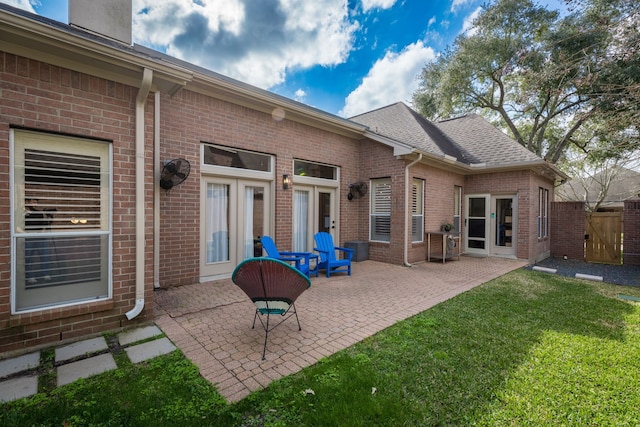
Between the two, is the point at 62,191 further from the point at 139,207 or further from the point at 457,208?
the point at 457,208

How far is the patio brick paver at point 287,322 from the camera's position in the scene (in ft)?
8.68

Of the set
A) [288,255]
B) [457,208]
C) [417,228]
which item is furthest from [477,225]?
[288,255]

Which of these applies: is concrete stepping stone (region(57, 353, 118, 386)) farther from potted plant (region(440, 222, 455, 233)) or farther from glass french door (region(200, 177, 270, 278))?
potted plant (region(440, 222, 455, 233))

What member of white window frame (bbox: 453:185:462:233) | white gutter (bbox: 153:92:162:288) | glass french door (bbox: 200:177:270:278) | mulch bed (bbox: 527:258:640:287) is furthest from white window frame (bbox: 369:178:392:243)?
white gutter (bbox: 153:92:162:288)

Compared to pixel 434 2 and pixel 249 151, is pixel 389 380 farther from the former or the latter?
pixel 434 2

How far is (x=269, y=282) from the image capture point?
9.78 feet

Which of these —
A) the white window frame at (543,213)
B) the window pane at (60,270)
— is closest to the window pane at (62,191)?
the window pane at (60,270)

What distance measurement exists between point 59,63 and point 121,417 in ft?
11.5

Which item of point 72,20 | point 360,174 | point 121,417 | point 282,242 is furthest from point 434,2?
point 121,417

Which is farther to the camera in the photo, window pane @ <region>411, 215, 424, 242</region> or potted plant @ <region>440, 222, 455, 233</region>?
potted plant @ <region>440, 222, 455, 233</region>

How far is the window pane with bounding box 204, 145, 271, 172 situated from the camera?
550 centimetres

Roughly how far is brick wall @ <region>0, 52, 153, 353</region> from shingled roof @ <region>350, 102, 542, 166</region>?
6.27 m

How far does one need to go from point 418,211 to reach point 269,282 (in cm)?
630

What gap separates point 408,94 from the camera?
1791 centimetres
